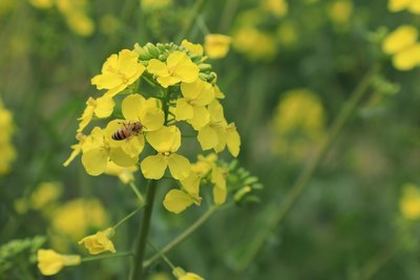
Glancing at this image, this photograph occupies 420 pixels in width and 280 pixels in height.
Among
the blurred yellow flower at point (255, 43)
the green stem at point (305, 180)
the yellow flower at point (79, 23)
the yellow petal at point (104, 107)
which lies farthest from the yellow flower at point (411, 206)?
the yellow petal at point (104, 107)

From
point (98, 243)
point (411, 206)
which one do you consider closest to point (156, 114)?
point (98, 243)

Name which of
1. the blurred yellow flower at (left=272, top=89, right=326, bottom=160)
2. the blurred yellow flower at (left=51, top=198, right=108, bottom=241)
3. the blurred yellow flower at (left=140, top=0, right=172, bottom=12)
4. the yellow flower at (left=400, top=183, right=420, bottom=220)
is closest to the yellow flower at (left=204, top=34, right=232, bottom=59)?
the blurred yellow flower at (left=140, top=0, right=172, bottom=12)

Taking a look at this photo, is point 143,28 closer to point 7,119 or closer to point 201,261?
point 7,119

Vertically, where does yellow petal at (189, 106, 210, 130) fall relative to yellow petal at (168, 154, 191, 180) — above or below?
above

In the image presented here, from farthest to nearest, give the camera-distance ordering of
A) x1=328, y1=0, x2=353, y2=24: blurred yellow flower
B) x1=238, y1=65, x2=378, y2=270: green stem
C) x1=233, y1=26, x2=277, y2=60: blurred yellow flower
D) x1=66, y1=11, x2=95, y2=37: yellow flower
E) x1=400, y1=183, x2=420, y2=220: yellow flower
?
x1=233, y1=26, x2=277, y2=60: blurred yellow flower, x1=328, y1=0, x2=353, y2=24: blurred yellow flower, x1=400, y1=183, x2=420, y2=220: yellow flower, x1=66, y1=11, x2=95, y2=37: yellow flower, x1=238, y1=65, x2=378, y2=270: green stem

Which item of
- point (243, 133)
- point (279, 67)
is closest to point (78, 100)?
point (243, 133)

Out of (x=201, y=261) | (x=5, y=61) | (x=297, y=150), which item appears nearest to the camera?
(x=201, y=261)

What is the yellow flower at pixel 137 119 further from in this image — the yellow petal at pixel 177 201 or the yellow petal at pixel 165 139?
the yellow petal at pixel 177 201

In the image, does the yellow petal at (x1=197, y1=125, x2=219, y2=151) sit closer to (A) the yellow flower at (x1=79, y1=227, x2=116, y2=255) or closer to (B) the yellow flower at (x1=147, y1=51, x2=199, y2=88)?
(B) the yellow flower at (x1=147, y1=51, x2=199, y2=88)
